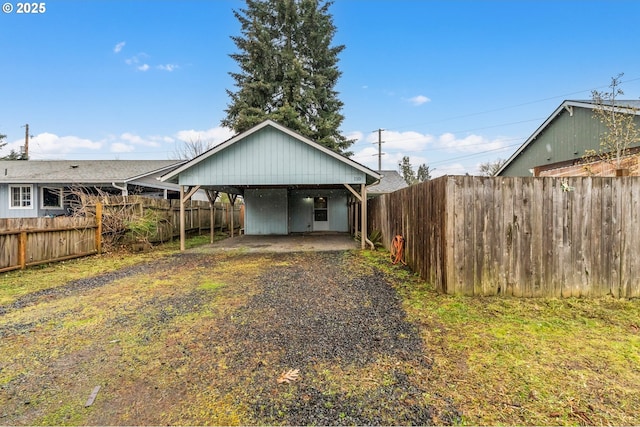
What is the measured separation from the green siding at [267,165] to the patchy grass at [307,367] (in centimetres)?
669

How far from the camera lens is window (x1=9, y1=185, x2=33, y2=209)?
1623 cm

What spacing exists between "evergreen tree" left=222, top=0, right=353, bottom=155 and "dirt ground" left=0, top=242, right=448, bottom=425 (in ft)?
58.8

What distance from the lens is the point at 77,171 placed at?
54.9 feet

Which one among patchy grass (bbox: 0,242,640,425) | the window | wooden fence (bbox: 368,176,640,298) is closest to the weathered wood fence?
patchy grass (bbox: 0,242,640,425)

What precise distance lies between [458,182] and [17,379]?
5.18 m

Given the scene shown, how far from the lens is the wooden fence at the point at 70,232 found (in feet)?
21.6

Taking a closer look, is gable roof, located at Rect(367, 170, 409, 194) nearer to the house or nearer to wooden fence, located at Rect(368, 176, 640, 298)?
the house

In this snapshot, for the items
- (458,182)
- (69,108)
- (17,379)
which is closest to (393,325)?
(458,182)

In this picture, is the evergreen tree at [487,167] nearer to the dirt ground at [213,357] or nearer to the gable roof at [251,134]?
the gable roof at [251,134]

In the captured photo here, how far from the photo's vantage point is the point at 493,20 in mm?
11148

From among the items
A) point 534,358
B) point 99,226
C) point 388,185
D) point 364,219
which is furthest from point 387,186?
point 534,358

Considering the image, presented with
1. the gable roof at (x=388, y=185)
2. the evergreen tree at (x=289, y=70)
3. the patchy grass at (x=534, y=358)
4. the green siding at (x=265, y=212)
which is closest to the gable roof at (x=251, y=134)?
the green siding at (x=265, y=212)

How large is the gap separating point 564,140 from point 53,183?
24.9m

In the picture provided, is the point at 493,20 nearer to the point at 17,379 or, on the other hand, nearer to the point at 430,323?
the point at 430,323
